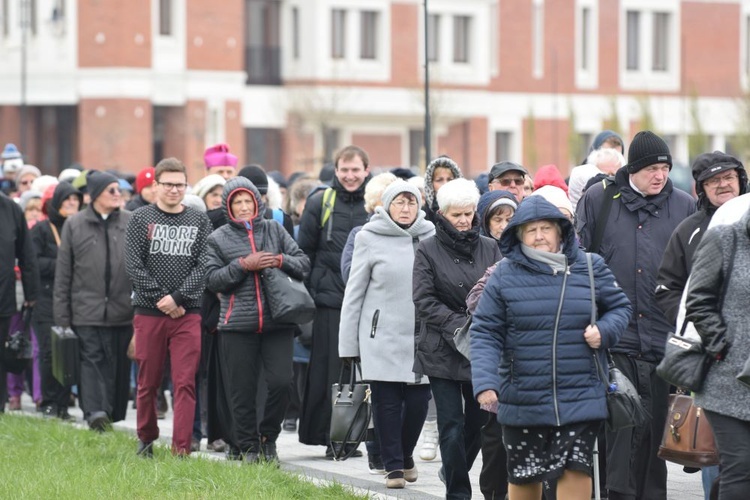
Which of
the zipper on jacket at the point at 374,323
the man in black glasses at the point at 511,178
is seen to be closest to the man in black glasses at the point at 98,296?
the zipper on jacket at the point at 374,323

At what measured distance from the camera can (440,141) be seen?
215 ft

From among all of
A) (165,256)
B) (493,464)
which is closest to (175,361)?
(165,256)

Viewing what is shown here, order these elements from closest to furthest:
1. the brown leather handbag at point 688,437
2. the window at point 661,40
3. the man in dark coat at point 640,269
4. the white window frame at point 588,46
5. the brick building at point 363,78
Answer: the brown leather handbag at point 688,437 < the man in dark coat at point 640,269 < the brick building at point 363,78 < the white window frame at point 588,46 < the window at point 661,40

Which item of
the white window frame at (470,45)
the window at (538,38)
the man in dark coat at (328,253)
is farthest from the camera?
the window at (538,38)

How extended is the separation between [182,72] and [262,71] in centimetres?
697

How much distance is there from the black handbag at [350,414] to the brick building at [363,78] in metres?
37.5

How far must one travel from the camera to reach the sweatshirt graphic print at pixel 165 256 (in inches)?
472

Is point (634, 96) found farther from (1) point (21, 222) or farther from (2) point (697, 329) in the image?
(2) point (697, 329)

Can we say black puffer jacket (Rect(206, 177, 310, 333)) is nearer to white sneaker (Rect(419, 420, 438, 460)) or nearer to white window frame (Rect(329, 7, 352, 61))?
white sneaker (Rect(419, 420, 438, 460))

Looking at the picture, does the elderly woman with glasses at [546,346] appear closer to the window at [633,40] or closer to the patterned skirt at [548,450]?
the patterned skirt at [548,450]

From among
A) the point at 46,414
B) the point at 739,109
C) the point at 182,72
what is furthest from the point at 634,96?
the point at 46,414

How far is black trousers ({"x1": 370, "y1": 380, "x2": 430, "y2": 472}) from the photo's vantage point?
10969mm

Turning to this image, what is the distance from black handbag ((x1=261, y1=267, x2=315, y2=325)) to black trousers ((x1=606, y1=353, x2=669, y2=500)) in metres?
2.75

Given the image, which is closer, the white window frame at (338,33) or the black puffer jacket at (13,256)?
the black puffer jacket at (13,256)
